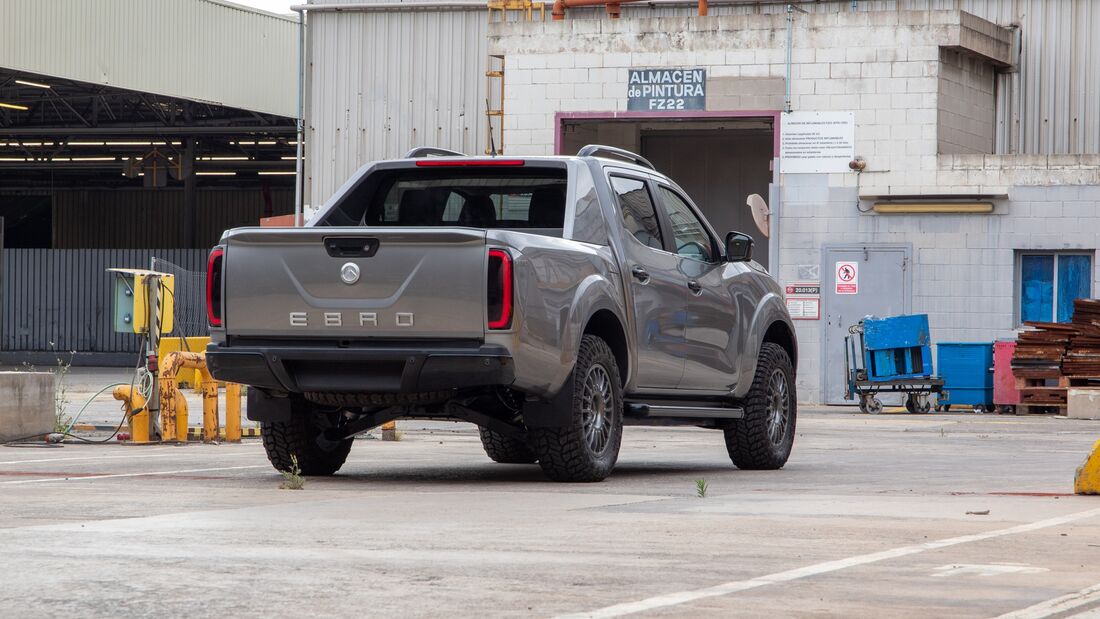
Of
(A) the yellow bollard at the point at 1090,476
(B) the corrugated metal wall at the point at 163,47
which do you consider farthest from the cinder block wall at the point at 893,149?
(A) the yellow bollard at the point at 1090,476

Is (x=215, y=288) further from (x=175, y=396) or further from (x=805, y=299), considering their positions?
(x=805, y=299)

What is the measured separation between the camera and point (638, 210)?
11352mm

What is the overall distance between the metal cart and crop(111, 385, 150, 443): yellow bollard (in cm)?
1425

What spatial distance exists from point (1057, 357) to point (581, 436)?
56.8 feet

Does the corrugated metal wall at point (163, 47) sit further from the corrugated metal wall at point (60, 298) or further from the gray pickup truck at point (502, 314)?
the gray pickup truck at point (502, 314)

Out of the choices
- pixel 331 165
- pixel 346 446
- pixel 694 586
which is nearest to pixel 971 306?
pixel 331 165

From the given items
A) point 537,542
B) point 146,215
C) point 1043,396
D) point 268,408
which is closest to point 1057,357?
point 1043,396

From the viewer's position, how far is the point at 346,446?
1117 cm

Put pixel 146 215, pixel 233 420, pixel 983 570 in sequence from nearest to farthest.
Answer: pixel 983 570 → pixel 233 420 → pixel 146 215

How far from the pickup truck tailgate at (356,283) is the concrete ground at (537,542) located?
920 mm

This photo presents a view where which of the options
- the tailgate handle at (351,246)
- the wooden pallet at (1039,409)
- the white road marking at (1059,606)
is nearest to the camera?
the white road marking at (1059,606)

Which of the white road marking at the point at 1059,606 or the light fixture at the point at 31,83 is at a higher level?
the light fixture at the point at 31,83

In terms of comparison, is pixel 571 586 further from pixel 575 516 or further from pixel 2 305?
pixel 2 305

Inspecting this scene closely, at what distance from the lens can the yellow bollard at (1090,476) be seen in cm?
944
